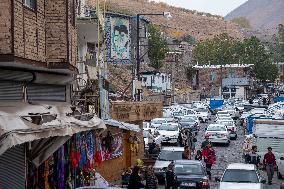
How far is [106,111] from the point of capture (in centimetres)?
3203

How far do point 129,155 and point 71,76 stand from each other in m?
11.4

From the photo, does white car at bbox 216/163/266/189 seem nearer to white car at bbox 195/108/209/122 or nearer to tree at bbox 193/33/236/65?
white car at bbox 195/108/209/122

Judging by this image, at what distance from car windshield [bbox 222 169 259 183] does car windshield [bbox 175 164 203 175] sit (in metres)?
1.52

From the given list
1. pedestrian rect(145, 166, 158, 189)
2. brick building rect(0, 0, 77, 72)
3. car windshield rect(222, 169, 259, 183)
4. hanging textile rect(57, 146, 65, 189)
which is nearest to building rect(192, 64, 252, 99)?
car windshield rect(222, 169, 259, 183)

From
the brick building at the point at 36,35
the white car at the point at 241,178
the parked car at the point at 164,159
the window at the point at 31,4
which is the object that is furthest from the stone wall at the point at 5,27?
the parked car at the point at 164,159

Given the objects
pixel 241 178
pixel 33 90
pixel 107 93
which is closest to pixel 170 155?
pixel 107 93

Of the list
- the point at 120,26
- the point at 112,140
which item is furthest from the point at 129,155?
the point at 120,26

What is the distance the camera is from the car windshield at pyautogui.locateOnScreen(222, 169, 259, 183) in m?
23.7

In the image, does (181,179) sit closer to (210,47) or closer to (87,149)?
(87,149)

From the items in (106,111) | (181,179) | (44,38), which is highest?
(44,38)

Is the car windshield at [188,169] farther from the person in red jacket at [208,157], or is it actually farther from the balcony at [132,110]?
the balcony at [132,110]

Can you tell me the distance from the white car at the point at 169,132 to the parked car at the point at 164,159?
44.4ft

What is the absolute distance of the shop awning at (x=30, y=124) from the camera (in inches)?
458

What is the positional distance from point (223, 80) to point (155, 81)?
31.6m
